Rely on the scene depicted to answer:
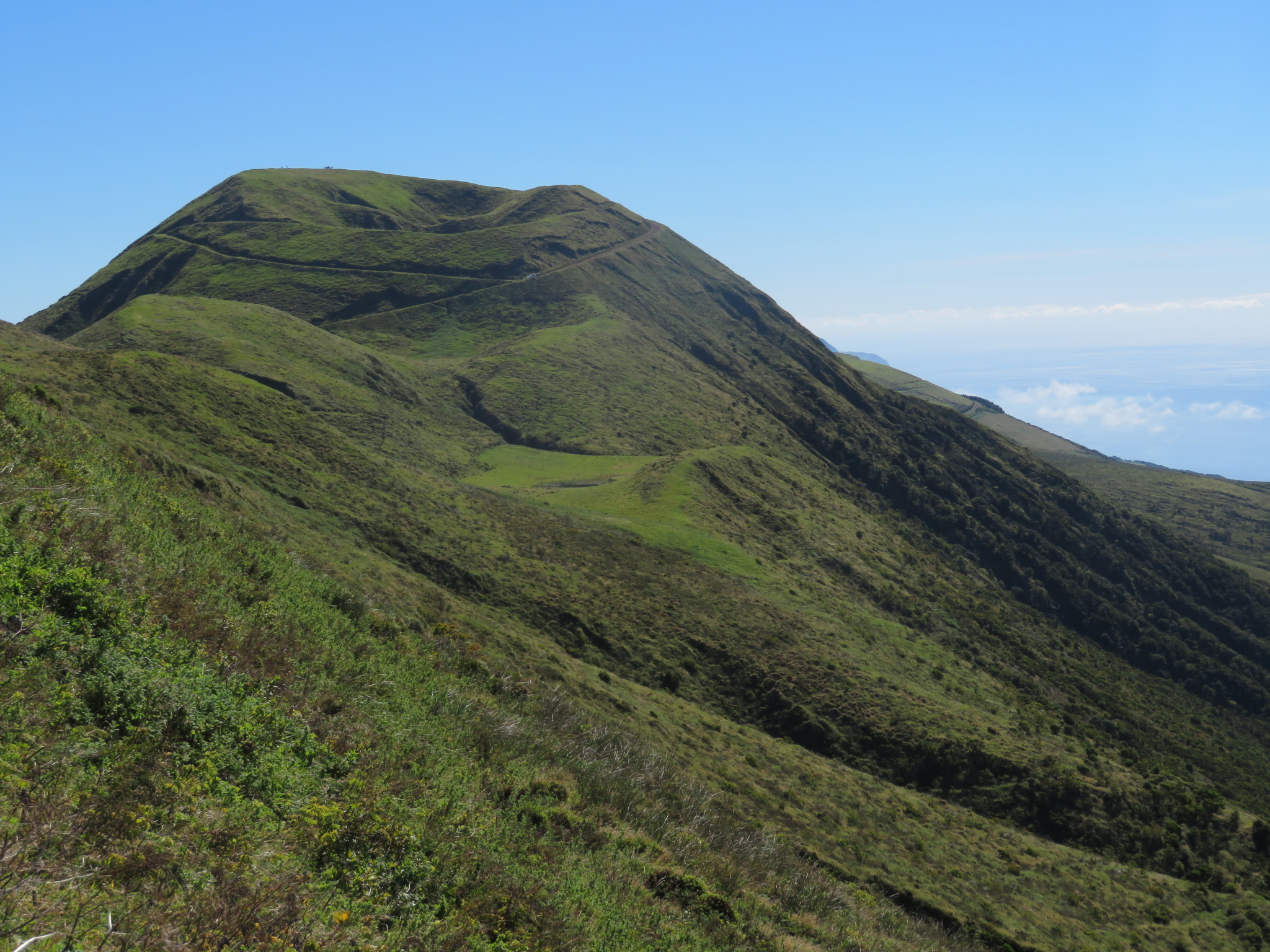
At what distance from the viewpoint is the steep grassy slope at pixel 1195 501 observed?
12162cm

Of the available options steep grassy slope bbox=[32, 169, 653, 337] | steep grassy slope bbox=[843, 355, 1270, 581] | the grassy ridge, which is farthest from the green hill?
steep grassy slope bbox=[843, 355, 1270, 581]

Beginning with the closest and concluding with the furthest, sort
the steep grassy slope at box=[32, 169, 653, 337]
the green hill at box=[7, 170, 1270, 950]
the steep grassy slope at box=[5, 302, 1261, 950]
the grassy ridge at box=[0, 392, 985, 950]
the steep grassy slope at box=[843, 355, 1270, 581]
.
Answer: the grassy ridge at box=[0, 392, 985, 950] → the green hill at box=[7, 170, 1270, 950] → the steep grassy slope at box=[5, 302, 1261, 950] → the steep grassy slope at box=[32, 169, 653, 337] → the steep grassy slope at box=[843, 355, 1270, 581]

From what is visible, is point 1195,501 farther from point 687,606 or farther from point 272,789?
point 272,789

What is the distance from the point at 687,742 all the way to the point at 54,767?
2435 centimetres

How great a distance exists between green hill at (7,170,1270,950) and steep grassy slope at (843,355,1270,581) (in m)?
30.1

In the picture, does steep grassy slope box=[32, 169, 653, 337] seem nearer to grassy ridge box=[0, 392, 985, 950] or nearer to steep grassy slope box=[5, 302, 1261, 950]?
steep grassy slope box=[5, 302, 1261, 950]

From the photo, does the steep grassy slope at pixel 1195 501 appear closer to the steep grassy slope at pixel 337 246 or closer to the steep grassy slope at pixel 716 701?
the steep grassy slope at pixel 716 701

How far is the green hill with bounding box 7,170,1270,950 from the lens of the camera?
1073 cm

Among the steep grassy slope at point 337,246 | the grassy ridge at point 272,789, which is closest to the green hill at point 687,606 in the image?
the grassy ridge at point 272,789

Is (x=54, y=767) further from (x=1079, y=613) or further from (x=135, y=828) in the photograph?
(x=1079, y=613)

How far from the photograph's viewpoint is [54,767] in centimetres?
518

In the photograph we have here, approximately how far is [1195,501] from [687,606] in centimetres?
15497

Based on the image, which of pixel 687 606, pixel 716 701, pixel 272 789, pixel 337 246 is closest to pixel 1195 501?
pixel 687 606

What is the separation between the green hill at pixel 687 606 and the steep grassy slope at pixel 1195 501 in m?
30.1
